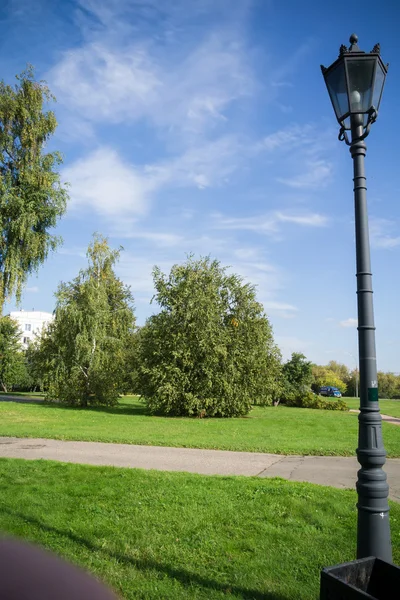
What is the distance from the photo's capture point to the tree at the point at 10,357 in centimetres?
5116

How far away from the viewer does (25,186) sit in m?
21.3

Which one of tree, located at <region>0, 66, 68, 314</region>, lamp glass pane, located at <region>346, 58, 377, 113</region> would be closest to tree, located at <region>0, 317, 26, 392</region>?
tree, located at <region>0, 66, 68, 314</region>

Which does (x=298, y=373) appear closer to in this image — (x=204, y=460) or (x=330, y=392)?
(x=330, y=392)

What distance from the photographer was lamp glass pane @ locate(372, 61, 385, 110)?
180 inches

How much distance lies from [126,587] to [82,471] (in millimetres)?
4706

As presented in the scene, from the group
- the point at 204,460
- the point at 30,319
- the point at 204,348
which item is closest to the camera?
the point at 204,460

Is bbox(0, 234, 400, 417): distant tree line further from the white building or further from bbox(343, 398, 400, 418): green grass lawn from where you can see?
the white building

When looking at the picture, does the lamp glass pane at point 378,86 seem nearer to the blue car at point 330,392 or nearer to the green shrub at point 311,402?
the green shrub at point 311,402

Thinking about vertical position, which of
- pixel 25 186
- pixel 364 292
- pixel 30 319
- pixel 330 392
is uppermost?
pixel 30 319

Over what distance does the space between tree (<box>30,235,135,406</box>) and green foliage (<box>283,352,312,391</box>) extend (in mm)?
19572

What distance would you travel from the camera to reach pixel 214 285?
27.7 m

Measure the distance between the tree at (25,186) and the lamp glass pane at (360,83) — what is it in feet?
59.2

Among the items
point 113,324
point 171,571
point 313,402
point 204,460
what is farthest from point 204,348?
point 171,571

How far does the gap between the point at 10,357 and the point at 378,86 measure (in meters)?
52.6
